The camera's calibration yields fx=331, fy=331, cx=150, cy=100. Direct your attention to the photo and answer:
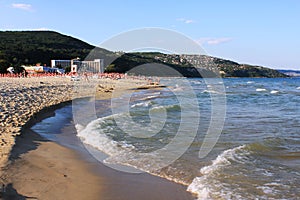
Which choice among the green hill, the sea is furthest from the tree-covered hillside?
the sea

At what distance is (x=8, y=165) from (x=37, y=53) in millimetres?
93514

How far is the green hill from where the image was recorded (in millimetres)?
Answer: 84312

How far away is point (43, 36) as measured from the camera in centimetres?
14200

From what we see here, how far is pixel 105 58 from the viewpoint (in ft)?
331

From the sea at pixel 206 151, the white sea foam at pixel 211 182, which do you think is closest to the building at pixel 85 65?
the sea at pixel 206 151

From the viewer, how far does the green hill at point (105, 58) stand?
3319 inches

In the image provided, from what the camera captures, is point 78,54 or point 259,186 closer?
point 259,186

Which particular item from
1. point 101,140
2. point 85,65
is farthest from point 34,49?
point 101,140

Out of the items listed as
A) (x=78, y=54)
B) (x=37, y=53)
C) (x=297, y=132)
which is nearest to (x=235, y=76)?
(x=78, y=54)

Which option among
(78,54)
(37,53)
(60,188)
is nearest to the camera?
(60,188)

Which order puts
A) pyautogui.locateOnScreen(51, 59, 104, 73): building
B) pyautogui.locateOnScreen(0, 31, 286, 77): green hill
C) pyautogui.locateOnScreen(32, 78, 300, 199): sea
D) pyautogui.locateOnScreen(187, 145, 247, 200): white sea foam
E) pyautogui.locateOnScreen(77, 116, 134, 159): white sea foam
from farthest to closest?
pyautogui.locateOnScreen(0, 31, 286, 77): green hill
pyautogui.locateOnScreen(51, 59, 104, 73): building
pyautogui.locateOnScreen(77, 116, 134, 159): white sea foam
pyautogui.locateOnScreen(32, 78, 300, 199): sea
pyautogui.locateOnScreen(187, 145, 247, 200): white sea foam

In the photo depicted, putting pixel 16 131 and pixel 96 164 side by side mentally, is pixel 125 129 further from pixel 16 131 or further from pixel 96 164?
pixel 96 164

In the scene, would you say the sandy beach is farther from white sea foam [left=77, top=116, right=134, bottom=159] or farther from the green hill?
the green hill

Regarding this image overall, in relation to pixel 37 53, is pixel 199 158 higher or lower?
lower
